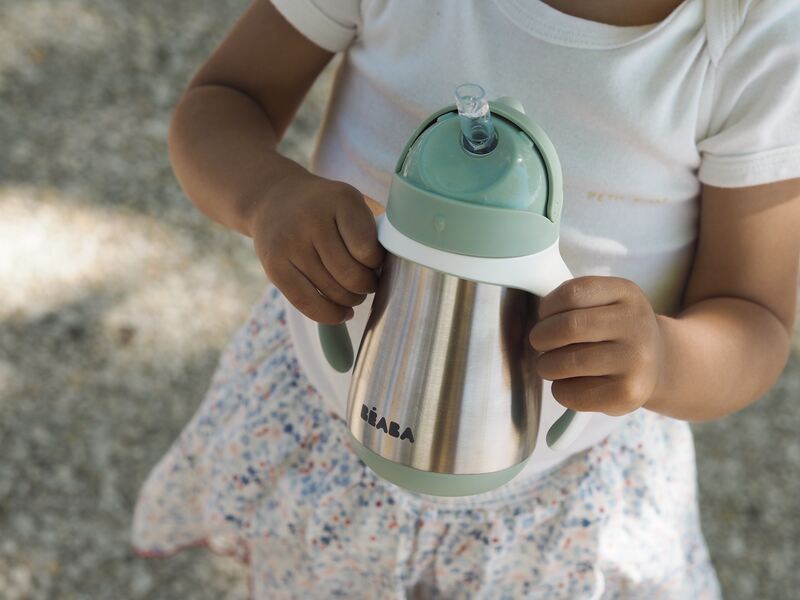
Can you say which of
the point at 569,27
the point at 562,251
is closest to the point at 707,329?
the point at 562,251

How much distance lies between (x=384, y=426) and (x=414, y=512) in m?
0.27

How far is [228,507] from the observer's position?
2.85 feet

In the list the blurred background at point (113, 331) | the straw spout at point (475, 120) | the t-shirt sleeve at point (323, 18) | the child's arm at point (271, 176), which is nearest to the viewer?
the straw spout at point (475, 120)

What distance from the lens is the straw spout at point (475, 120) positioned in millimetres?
437

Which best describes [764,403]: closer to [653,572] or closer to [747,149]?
[653,572]

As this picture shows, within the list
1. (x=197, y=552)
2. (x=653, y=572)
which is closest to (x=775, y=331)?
(x=653, y=572)

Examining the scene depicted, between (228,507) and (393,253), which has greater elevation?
(393,253)

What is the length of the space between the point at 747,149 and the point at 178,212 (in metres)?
1.04

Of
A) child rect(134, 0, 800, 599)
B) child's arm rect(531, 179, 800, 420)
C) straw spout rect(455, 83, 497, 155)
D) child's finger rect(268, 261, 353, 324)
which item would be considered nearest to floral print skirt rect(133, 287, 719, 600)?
child rect(134, 0, 800, 599)

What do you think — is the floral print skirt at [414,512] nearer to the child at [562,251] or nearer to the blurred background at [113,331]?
the child at [562,251]

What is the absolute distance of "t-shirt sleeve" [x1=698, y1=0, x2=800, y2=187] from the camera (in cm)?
59

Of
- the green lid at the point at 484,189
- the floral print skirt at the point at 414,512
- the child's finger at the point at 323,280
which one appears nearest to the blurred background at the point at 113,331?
the floral print skirt at the point at 414,512

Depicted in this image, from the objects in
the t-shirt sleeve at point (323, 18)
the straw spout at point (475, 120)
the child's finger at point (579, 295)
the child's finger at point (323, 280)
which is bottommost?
the child's finger at point (323, 280)

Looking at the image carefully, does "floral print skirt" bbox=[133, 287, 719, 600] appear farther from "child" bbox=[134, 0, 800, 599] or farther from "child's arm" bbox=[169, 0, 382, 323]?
"child's arm" bbox=[169, 0, 382, 323]
